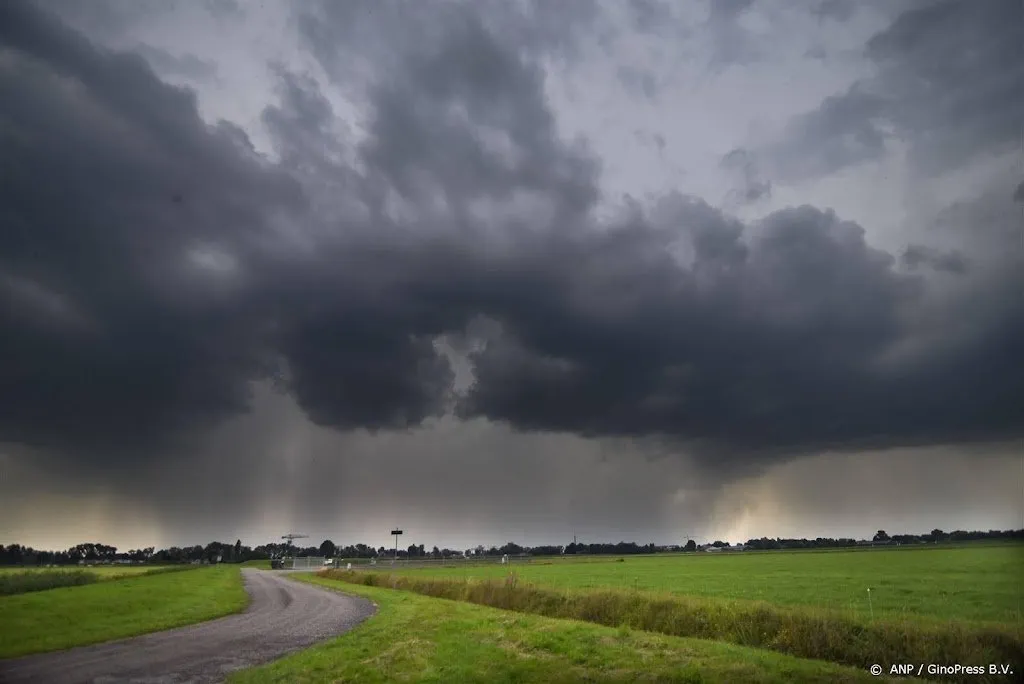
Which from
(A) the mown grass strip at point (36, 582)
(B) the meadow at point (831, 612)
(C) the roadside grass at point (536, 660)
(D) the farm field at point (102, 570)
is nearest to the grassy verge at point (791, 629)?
(B) the meadow at point (831, 612)

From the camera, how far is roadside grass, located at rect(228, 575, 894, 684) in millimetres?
15500

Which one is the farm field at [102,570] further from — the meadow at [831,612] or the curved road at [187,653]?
the meadow at [831,612]

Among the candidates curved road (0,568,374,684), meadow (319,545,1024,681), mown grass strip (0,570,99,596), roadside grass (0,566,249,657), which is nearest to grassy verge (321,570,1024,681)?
meadow (319,545,1024,681)

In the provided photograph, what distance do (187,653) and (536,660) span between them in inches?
514

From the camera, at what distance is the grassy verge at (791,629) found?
16812 millimetres

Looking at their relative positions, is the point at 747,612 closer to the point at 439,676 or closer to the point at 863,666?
the point at 863,666

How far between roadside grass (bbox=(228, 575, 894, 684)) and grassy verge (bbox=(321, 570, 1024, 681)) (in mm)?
1784

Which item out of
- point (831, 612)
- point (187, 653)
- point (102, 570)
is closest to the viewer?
point (831, 612)

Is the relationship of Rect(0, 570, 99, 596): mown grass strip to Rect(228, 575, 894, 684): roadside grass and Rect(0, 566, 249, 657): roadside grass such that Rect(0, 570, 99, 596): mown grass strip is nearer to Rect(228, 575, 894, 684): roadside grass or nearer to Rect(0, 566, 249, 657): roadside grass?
Rect(0, 566, 249, 657): roadside grass

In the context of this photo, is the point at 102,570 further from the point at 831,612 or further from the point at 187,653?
the point at 831,612

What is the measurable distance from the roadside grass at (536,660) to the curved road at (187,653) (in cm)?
174

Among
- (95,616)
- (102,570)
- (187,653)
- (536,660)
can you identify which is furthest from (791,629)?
(102,570)

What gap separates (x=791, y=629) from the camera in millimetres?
19750

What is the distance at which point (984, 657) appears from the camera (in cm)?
1627
